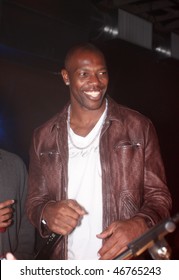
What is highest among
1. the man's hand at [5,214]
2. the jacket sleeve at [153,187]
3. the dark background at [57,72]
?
the dark background at [57,72]

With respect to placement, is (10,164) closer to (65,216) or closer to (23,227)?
(23,227)

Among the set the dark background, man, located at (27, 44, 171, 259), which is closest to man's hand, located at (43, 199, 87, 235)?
man, located at (27, 44, 171, 259)

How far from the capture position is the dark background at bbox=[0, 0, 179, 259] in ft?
13.3

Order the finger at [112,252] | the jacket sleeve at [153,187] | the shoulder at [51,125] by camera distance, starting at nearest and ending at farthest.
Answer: the finger at [112,252]
the jacket sleeve at [153,187]
the shoulder at [51,125]

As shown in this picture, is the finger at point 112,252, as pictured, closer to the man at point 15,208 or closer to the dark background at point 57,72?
the man at point 15,208

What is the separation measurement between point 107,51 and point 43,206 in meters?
3.47

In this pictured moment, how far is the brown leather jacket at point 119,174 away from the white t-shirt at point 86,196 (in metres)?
0.04

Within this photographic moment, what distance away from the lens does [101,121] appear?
222cm

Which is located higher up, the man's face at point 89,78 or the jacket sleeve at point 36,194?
the man's face at point 89,78

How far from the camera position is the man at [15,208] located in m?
2.38

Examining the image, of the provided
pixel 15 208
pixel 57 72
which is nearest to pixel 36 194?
pixel 15 208

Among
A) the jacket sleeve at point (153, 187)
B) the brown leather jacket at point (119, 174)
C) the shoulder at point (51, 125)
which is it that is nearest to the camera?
the jacket sleeve at point (153, 187)

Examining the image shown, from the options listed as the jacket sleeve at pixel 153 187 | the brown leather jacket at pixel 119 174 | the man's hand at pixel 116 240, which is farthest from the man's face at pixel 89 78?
the man's hand at pixel 116 240

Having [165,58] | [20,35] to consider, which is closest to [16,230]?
[20,35]
